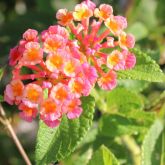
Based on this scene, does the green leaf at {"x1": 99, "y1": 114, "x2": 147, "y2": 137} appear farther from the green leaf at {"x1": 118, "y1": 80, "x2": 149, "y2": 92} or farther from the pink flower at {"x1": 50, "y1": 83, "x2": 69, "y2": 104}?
the pink flower at {"x1": 50, "y1": 83, "x2": 69, "y2": 104}

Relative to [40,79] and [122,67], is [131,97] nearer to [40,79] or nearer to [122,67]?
[122,67]

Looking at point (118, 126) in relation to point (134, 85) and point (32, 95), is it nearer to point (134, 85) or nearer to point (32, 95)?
point (134, 85)

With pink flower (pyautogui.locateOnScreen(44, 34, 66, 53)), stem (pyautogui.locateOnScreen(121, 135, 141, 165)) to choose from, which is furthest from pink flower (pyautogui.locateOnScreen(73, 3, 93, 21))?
stem (pyautogui.locateOnScreen(121, 135, 141, 165))

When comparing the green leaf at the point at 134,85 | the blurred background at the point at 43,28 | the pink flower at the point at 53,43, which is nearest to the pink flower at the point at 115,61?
the pink flower at the point at 53,43

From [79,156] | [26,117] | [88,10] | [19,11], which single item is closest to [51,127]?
[26,117]

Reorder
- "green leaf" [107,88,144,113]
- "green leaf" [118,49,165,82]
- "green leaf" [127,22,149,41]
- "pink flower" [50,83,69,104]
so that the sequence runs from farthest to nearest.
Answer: "green leaf" [127,22,149,41] < "green leaf" [107,88,144,113] < "green leaf" [118,49,165,82] < "pink flower" [50,83,69,104]

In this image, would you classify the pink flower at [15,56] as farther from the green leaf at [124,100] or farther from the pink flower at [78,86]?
the green leaf at [124,100]
